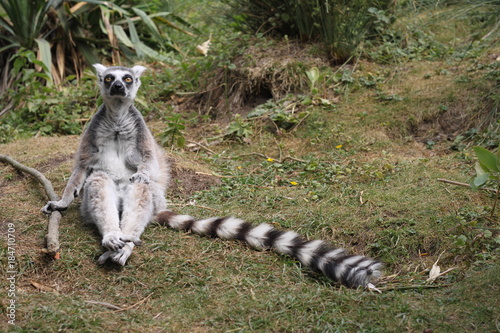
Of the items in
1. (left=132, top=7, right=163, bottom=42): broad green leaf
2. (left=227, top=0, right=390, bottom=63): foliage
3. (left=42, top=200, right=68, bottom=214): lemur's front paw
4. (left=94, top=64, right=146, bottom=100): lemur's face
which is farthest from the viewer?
(left=132, top=7, right=163, bottom=42): broad green leaf

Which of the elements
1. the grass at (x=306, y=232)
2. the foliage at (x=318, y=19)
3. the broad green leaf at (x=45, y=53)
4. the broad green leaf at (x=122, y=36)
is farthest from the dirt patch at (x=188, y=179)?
the broad green leaf at (x=122, y=36)

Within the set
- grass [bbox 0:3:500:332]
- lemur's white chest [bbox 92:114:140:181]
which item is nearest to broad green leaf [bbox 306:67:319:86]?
grass [bbox 0:3:500:332]

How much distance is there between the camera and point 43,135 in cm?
703

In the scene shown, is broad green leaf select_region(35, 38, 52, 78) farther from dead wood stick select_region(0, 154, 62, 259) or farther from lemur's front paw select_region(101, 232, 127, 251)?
lemur's front paw select_region(101, 232, 127, 251)

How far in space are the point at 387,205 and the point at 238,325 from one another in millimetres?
1948

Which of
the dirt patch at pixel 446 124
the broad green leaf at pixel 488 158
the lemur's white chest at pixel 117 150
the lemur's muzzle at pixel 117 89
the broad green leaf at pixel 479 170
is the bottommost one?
the dirt patch at pixel 446 124

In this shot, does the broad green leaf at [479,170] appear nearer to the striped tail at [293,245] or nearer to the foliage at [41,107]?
the striped tail at [293,245]

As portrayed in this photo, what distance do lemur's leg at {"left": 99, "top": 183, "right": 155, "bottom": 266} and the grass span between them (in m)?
0.12

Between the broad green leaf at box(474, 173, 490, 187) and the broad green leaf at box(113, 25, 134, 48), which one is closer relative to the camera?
the broad green leaf at box(474, 173, 490, 187)

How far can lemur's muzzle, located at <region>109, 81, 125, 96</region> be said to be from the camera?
14.0 feet

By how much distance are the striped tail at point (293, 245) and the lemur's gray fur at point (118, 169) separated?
0.90 feet

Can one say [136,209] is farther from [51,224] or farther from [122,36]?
[122,36]

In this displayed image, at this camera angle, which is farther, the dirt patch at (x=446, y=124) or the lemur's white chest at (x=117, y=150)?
the dirt patch at (x=446, y=124)

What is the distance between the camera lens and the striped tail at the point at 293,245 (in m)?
3.42
